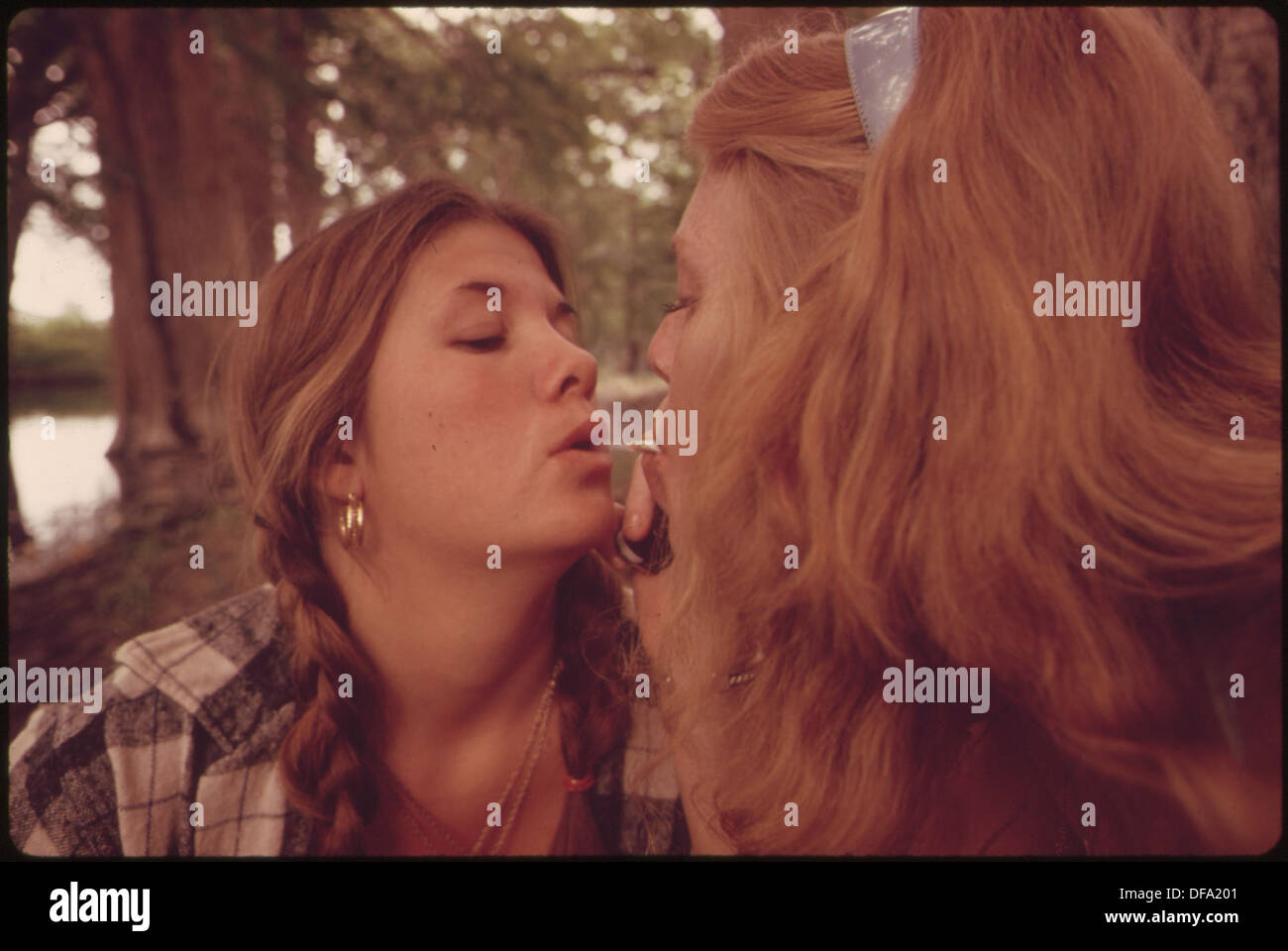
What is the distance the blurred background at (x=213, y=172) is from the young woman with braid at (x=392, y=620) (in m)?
0.65

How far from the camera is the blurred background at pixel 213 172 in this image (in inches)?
83.7

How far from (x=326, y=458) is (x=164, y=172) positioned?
2126mm

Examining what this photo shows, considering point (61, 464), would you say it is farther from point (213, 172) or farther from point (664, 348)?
point (213, 172)

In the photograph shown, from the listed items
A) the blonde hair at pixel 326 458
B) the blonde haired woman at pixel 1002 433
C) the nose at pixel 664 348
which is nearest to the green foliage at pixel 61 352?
the blonde hair at pixel 326 458

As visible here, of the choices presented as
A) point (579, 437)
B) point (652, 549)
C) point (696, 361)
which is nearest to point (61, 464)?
point (579, 437)

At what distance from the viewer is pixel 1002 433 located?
860 millimetres

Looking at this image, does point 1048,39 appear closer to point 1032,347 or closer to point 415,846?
point 1032,347

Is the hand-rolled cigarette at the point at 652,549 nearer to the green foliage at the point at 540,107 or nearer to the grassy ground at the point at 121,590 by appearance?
the green foliage at the point at 540,107

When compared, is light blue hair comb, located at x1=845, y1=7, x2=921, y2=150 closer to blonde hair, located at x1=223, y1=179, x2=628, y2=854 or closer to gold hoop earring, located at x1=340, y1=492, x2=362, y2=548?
blonde hair, located at x1=223, y1=179, x2=628, y2=854

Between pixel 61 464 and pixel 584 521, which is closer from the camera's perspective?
pixel 584 521

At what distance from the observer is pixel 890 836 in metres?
1.03

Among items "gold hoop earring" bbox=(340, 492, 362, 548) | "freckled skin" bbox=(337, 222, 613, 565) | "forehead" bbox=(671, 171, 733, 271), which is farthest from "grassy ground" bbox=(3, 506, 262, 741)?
"forehead" bbox=(671, 171, 733, 271)

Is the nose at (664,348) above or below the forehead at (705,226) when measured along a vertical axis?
below

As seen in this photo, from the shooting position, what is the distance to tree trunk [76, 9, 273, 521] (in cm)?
257
